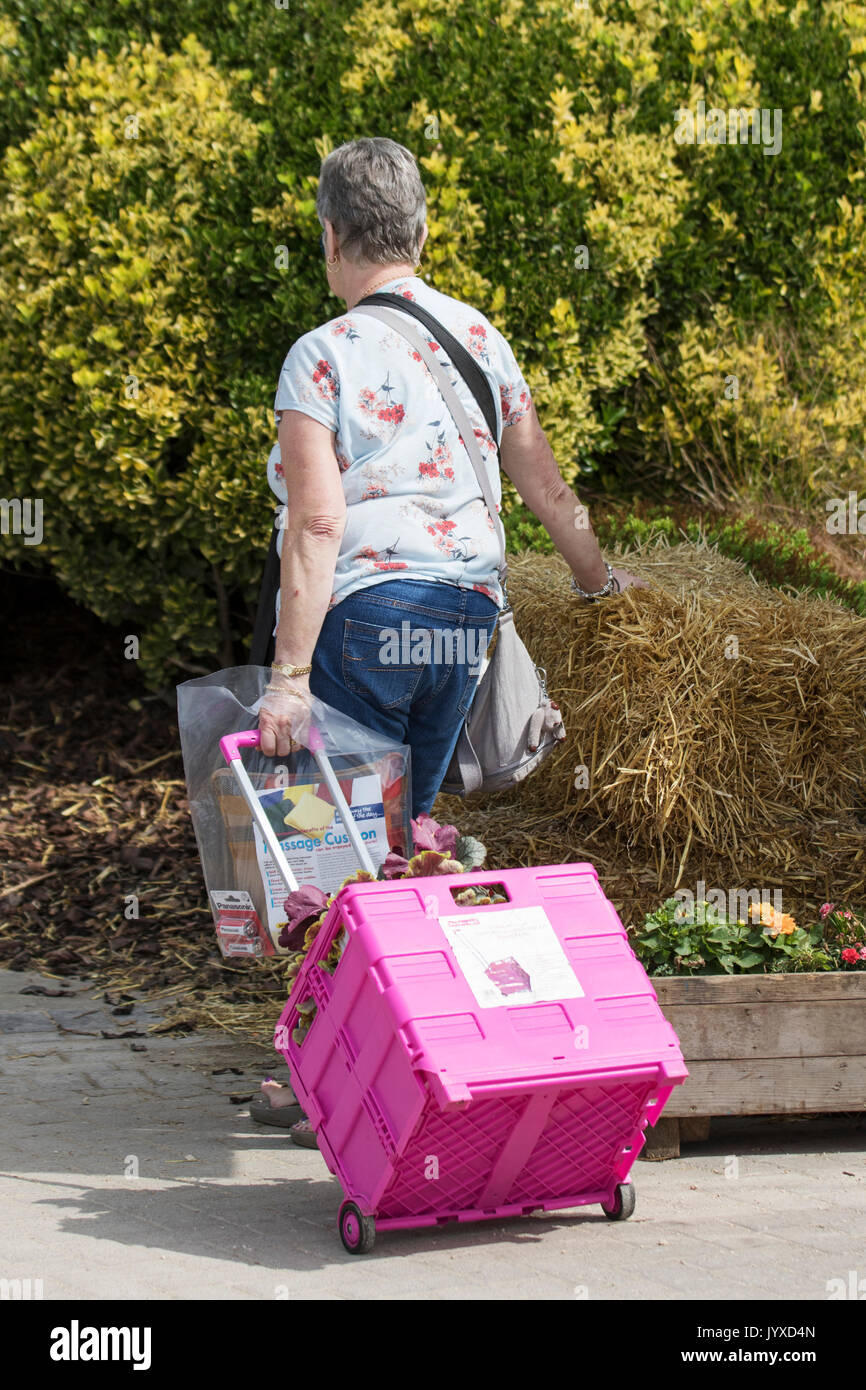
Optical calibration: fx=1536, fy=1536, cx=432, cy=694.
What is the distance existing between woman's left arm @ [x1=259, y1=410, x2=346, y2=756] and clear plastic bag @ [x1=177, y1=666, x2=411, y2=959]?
0.34 feet

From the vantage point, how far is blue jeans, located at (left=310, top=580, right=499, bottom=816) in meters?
3.50

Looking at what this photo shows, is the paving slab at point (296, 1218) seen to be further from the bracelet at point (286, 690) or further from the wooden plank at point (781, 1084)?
the bracelet at point (286, 690)

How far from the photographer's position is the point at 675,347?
711cm

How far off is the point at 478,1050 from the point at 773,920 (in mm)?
1379

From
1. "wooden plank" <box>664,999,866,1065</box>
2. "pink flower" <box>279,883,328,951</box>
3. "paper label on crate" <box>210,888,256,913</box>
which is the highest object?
"pink flower" <box>279,883,328,951</box>

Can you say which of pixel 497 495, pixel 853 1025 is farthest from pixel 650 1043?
pixel 497 495

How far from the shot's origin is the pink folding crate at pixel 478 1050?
2828 millimetres

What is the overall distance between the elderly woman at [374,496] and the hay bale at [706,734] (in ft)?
4.31

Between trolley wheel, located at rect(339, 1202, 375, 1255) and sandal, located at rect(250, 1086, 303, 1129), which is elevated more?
trolley wheel, located at rect(339, 1202, 375, 1255)

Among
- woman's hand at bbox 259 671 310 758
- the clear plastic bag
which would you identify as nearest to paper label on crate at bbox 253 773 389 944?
the clear plastic bag

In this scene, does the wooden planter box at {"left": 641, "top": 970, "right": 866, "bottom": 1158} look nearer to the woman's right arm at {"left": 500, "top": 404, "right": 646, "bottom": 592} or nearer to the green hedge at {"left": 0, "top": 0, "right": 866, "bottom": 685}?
the woman's right arm at {"left": 500, "top": 404, "right": 646, "bottom": 592}

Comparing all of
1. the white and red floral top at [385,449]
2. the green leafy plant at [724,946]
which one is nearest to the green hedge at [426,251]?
the white and red floral top at [385,449]

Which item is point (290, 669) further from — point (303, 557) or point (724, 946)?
point (724, 946)

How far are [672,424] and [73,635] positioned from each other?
3301 millimetres
